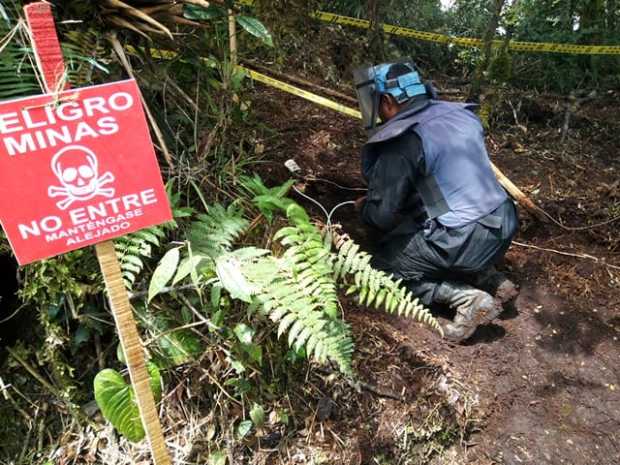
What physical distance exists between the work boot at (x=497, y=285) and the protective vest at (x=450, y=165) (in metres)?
0.53

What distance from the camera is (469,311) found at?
9.60 ft

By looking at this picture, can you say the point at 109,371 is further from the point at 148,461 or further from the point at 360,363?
the point at 360,363

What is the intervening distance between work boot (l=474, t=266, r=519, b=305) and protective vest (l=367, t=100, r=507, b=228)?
0.53 meters

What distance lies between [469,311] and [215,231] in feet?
5.78

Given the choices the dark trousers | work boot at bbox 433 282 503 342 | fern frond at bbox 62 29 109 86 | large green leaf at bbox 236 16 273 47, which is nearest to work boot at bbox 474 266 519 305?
the dark trousers

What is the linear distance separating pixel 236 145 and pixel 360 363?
5.04 ft

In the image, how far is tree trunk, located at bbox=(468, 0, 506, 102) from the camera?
13.3 ft

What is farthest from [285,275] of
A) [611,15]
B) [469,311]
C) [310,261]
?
[611,15]

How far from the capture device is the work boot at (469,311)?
2.90 metres

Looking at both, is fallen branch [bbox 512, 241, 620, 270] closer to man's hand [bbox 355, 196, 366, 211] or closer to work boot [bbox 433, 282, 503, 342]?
work boot [bbox 433, 282, 503, 342]

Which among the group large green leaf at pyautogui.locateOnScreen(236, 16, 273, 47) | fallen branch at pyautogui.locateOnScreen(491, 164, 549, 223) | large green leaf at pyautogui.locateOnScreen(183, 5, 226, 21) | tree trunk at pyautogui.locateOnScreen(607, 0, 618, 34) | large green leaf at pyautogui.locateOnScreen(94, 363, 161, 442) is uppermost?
large green leaf at pyautogui.locateOnScreen(183, 5, 226, 21)

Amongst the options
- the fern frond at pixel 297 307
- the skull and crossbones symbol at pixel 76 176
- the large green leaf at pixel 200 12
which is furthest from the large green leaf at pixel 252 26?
the skull and crossbones symbol at pixel 76 176

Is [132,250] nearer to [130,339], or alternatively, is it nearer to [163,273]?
[163,273]

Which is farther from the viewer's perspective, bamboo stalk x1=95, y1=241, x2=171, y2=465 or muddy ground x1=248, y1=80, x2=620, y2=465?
muddy ground x1=248, y1=80, x2=620, y2=465
